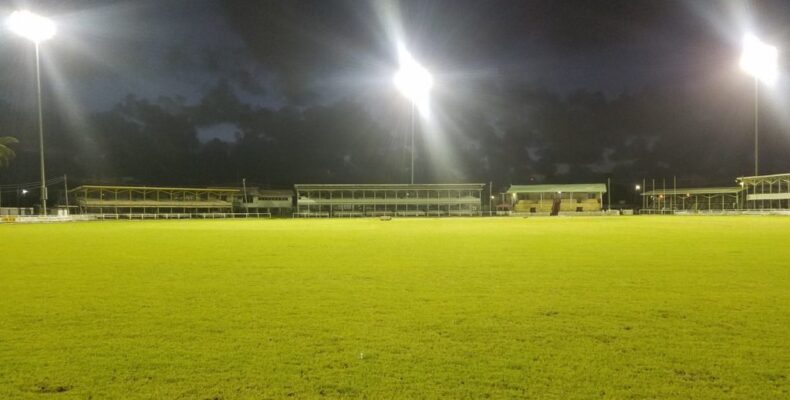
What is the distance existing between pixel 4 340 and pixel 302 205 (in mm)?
83841

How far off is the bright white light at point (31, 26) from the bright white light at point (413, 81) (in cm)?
2849

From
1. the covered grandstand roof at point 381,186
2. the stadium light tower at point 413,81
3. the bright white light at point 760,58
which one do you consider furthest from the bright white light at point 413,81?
the covered grandstand roof at point 381,186

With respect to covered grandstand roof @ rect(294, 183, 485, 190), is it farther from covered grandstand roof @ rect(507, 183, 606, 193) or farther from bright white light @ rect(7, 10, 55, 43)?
bright white light @ rect(7, 10, 55, 43)

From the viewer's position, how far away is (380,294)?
28.2ft

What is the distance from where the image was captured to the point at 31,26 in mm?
39750

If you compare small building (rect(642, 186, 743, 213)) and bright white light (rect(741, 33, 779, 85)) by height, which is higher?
bright white light (rect(741, 33, 779, 85))

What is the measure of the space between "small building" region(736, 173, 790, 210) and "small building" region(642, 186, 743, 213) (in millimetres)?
2716

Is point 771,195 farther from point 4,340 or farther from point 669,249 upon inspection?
point 4,340

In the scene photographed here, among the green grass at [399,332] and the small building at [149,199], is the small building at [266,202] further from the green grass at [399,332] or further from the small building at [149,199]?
the green grass at [399,332]

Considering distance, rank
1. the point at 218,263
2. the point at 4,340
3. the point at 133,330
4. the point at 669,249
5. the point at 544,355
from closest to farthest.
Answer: the point at 544,355 → the point at 4,340 → the point at 133,330 → the point at 218,263 → the point at 669,249

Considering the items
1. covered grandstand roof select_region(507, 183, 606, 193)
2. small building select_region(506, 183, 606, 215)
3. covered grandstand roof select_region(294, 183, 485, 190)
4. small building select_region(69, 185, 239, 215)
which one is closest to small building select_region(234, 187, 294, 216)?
small building select_region(69, 185, 239, 215)

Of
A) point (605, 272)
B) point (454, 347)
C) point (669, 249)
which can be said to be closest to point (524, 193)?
point (669, 249)

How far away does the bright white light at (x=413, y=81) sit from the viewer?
4484 cm

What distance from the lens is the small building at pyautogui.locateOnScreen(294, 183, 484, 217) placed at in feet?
285
